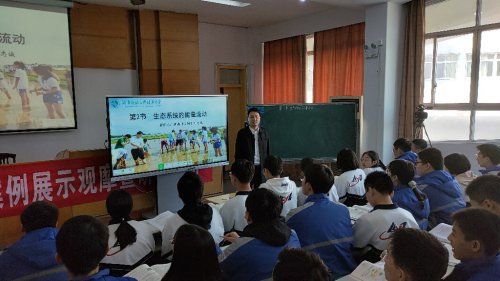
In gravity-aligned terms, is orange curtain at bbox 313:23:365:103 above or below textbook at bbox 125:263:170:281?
above

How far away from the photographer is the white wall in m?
5.25

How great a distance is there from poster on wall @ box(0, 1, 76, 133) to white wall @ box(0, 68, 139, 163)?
20 cm

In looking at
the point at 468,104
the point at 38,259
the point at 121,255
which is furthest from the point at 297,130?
the point at 38,259

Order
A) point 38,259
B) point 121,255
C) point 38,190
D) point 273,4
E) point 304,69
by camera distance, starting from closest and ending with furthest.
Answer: point 38,259 < point 121,255 < point 38,190 < point 273,4 < point 304,69

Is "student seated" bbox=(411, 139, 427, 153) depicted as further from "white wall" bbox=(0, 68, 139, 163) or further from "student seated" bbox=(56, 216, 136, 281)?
"white wall" bbox=(0, 68, 139, 163)

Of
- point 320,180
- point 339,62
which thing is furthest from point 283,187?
point 339,62

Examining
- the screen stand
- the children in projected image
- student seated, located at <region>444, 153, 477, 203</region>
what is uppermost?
the children in projected image

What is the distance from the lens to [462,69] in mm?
5164

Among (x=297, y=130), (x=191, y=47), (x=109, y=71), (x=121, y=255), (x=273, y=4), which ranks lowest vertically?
(x=121, y=255)

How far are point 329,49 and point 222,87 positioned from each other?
2274mm

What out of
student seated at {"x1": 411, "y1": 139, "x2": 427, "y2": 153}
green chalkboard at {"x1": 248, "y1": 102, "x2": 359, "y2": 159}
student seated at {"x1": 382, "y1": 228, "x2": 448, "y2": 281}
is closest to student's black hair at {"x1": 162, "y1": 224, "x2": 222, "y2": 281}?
student seated at {"x1": 382, "y1": 228, "x2": 448, "y2": 281}

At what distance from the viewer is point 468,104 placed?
513cm

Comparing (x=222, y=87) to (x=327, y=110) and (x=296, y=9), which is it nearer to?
(x=296, y=9)

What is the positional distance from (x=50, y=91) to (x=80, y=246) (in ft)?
14.9
